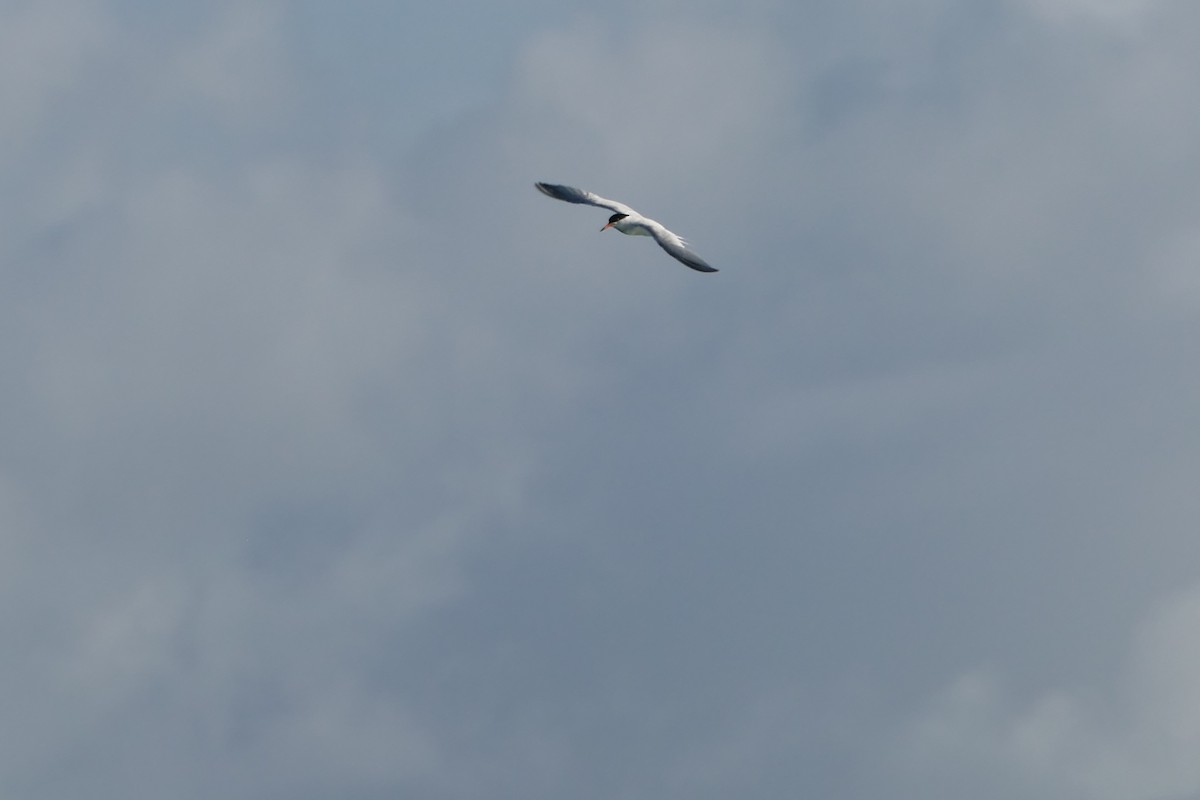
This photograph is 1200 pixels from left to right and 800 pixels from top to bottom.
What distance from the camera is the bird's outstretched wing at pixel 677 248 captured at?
114188 millimetres

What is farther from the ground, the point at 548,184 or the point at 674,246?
the point at 548,184

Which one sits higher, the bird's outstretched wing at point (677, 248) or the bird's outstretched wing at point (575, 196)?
the bird's outstretched wing at point (575, 196)

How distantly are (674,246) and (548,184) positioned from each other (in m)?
14.5

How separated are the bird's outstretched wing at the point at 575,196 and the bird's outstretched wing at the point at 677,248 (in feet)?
20.3

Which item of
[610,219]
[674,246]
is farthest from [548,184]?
[674,246]

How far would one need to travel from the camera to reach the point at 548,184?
425 feet

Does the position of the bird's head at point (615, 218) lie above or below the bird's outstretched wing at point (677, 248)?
above

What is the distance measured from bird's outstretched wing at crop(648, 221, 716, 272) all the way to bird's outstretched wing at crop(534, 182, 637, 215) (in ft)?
20.3

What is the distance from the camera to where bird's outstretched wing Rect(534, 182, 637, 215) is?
5103 inches

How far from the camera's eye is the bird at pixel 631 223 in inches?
4619

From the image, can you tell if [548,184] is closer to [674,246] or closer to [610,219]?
[610,219]

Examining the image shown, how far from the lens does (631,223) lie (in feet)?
A: 415

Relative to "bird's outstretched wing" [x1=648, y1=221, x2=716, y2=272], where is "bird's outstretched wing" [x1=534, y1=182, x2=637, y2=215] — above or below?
above

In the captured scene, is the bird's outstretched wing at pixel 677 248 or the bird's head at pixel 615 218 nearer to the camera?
the bird's outstretched wing at pixel 677 248
